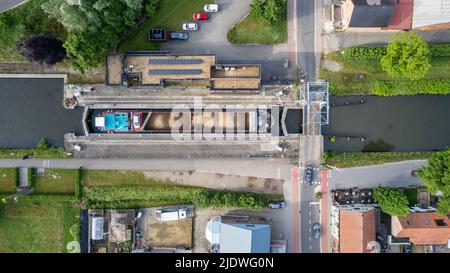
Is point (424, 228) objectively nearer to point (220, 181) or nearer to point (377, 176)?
point (377, 176)

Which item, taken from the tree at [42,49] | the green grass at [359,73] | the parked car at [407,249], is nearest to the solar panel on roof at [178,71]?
the tree at [42,49]

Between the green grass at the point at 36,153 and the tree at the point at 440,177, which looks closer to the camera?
the tree at the point at 440,177

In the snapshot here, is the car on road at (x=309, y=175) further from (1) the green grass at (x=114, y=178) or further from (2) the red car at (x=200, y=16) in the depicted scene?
(2) the red car at (x=200, y=16)

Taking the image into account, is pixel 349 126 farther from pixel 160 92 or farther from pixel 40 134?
pixel 40 134

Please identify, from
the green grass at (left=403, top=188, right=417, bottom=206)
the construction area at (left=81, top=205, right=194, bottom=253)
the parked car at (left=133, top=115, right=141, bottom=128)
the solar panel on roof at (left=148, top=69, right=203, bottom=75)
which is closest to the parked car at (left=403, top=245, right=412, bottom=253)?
the green grass at (left=403, top=188, right=417, bottom=206)

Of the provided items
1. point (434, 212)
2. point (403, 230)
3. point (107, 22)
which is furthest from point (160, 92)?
point (434, 212)
